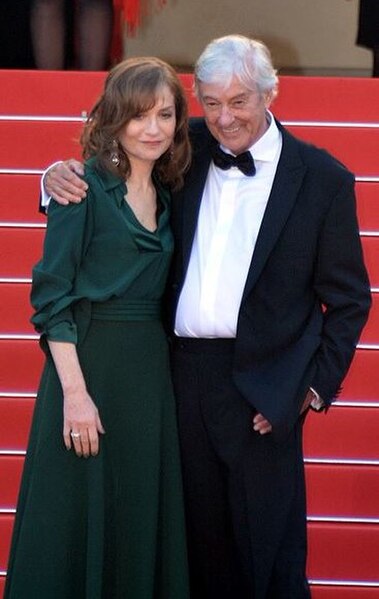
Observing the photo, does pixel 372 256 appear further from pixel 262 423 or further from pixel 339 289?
pixel 262 423

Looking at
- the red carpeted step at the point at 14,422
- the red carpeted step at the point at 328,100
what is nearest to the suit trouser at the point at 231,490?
the red carpeted step at the point at 14,422

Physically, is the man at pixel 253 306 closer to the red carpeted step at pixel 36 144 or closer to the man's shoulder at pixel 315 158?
the man's shoulder at pixel 315 158

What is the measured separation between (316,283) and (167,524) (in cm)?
70

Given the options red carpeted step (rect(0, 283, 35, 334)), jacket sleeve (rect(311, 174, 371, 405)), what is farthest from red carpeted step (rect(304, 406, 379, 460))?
jacket sleeve (rect(311, 174, 371, 405))

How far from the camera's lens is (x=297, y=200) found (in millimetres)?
3600

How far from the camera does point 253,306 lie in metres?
3.56

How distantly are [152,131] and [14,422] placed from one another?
1.73 m

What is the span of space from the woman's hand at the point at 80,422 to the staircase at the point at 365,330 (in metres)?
1.43

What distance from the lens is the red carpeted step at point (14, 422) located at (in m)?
4.95

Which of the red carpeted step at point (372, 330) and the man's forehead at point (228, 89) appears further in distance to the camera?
the red carpeted step at point (372, 330)

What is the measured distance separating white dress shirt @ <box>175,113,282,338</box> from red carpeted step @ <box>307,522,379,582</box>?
4.66 ft

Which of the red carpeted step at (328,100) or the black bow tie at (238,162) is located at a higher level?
the red carpeted step at (328,100)

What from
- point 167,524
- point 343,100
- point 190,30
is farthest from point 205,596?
point 190,30

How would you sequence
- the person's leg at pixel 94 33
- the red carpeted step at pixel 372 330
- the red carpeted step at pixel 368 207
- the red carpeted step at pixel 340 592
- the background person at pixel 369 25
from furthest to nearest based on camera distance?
the background person at pixel 369 25 → the person's leg at pixel 94 33 → the red carpeted step at pixel 368 207 → the red carpeted step at pixel 372 330 → the red carpeted step at pixel 340 592
